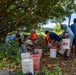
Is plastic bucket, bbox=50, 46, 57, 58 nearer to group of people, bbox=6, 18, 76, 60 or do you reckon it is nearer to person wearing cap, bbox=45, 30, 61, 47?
group of people, bbox=6, 18, 76, 60

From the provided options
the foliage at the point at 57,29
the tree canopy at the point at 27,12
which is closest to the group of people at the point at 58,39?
the tree canopy at the point at 27,12

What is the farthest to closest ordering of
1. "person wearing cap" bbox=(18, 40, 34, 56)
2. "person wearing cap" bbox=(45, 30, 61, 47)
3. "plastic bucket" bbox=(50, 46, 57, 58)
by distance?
"person wearing cap" bbox=(45, 30, 61, 47), "plastic bucket" bbox=(50, 46, 57, 58), "person wearing cap" bbox=(18, 40, 34, 56)

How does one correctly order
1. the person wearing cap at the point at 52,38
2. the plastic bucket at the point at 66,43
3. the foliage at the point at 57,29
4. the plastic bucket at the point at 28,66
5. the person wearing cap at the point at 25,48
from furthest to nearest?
the foliage at the point at 57,29 → the person wearing cap at the point at 52,38 → the plastic bucket at the point at 66,43 → the person wearing cap at the point at 25,48 → the plastic bucket at the point at 28,66

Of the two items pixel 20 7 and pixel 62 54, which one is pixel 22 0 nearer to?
pixel 20 7

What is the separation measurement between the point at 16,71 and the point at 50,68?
4.34ft

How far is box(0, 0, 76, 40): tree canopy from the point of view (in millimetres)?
9587

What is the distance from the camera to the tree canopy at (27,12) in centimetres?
959

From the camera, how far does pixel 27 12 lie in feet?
33.7

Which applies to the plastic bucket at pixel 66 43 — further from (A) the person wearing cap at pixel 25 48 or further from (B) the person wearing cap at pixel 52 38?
(A) the person wearing cap at pixel 25 48

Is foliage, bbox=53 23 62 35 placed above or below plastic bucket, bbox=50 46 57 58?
above

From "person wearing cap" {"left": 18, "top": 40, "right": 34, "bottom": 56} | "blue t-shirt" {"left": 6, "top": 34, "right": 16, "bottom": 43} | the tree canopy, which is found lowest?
"person wearing cap" {"left": 18, "top": 40, "right": 34, "bottom": 56}

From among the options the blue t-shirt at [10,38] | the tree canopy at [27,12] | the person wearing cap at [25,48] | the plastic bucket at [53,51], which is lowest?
the plastic bucket at [53,51]

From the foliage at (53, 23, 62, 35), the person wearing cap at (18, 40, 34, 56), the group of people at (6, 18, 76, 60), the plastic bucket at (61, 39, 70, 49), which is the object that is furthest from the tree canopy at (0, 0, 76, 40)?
the foliage at (53, 23, 62, 35)

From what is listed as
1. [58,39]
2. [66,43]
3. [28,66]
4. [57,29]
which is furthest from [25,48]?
[57,29]
